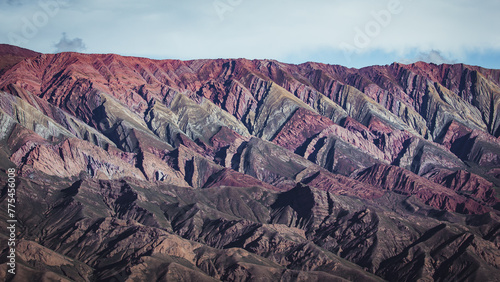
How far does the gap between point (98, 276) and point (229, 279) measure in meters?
35.8

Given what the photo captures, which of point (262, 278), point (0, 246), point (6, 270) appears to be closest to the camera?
point (6, 270)

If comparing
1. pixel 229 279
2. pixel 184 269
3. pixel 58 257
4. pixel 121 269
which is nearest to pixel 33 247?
pixel 58 257

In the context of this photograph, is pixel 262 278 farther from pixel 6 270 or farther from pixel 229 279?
pixel 6 270

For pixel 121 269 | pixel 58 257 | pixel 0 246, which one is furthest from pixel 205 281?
pixel 0 246

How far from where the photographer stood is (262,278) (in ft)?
648

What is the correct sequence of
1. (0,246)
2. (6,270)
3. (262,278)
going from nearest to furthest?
(6,270) → (0,246) → (262,278)

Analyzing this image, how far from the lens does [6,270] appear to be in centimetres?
17038

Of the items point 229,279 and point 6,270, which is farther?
point 229,279

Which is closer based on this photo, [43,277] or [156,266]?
[43,277]

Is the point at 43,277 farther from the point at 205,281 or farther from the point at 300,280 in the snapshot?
the point at 300,280

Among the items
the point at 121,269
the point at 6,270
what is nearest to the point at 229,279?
the point at 121,269

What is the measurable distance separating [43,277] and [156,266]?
3283cm

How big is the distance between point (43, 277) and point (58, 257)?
1802cm

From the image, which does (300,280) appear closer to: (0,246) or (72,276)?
(72,276)
